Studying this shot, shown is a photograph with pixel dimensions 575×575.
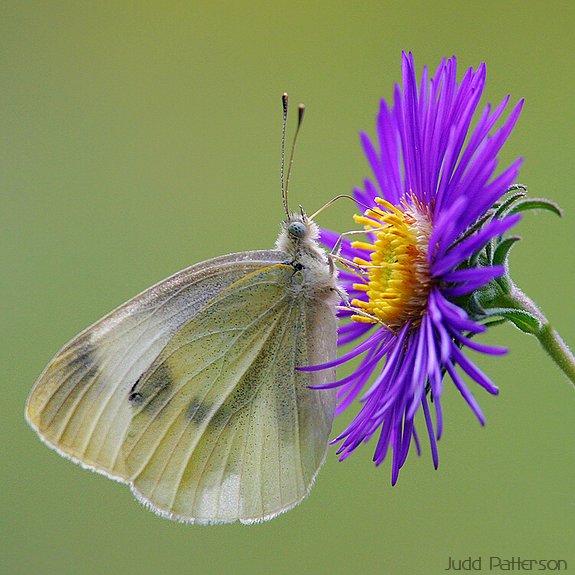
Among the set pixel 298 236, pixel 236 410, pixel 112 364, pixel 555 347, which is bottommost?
pixel 555 347

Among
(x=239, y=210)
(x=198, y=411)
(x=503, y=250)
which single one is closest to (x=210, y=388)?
(x=198, y=411)

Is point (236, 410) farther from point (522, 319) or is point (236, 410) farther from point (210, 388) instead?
point (522, 319)

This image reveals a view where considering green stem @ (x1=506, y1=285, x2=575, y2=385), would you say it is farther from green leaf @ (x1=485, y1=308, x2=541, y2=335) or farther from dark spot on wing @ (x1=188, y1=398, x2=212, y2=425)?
dark spot on wing @ (x1=188, y1=398, x2=212, y2=425)

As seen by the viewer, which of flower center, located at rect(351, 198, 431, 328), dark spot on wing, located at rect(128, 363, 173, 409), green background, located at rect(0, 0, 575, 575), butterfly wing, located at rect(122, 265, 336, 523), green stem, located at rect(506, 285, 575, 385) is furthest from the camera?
green background, located at rect(0, 0, 575, 575)

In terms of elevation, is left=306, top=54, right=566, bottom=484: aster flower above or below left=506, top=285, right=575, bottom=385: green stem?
above
